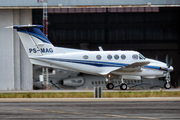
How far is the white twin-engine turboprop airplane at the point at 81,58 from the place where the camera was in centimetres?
2561

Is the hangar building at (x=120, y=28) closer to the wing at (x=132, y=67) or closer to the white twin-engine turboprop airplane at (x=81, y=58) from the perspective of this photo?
the white twin-engine turboprop airplane at (x=81, y=58)

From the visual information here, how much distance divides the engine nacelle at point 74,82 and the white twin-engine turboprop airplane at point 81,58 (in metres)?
5.11

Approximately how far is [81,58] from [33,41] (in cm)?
402

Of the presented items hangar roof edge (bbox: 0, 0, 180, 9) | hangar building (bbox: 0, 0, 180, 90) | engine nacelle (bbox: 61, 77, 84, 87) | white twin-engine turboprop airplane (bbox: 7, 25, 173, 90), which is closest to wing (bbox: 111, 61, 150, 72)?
white twin-engine turboprop airplane (bbox: 7, 25, 173, 90)

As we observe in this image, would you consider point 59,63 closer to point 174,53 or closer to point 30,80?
point 30,80

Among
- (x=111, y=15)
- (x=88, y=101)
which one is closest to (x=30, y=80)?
(x=111, y=15)

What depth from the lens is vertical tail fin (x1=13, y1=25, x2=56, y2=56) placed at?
1008 inches

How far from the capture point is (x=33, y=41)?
84.3ft

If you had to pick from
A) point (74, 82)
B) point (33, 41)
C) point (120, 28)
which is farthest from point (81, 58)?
point (120, 28)

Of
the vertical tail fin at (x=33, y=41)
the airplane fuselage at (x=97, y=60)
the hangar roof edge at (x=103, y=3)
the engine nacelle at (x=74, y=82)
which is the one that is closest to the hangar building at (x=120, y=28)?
the hangar roof edge at (x=103, y=3)

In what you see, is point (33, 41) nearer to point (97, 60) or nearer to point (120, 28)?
point (97, 60)

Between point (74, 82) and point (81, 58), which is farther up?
point (81, 58)

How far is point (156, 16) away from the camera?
3347 centimetres

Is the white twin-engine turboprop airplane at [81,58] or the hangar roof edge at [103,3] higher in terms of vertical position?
the hangar roof edge at [103,3]
